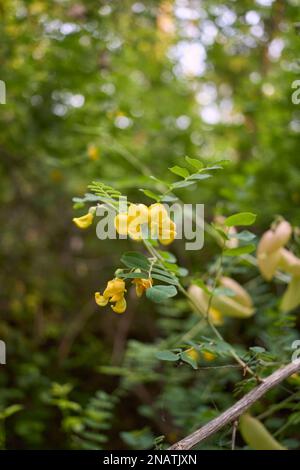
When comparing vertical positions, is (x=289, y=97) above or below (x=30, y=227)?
above

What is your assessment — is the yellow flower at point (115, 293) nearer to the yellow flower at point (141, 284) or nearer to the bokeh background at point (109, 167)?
the yellow flower at point (141, 284)

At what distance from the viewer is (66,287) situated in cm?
195

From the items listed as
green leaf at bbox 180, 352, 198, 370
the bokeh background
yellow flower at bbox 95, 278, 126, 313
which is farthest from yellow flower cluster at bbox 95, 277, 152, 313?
the bokeh background

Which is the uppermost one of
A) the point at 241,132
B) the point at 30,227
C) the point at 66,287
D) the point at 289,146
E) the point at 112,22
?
the point at 112,22

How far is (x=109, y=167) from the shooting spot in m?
1.99

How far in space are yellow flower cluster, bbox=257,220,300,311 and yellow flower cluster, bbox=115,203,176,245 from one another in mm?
360

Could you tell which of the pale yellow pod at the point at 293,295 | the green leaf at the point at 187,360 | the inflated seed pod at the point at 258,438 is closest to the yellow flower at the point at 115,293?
the green leaf at the point at 187,360

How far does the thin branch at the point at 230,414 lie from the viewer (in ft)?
1.93

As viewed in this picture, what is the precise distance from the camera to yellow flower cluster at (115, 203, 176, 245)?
0.67 meters

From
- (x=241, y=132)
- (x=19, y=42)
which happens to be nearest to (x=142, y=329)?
(x=241, y=132)

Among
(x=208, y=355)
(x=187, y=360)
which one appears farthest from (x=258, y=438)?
(x=187, y=360)

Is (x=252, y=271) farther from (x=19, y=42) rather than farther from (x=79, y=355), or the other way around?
(x=19, y=42)
